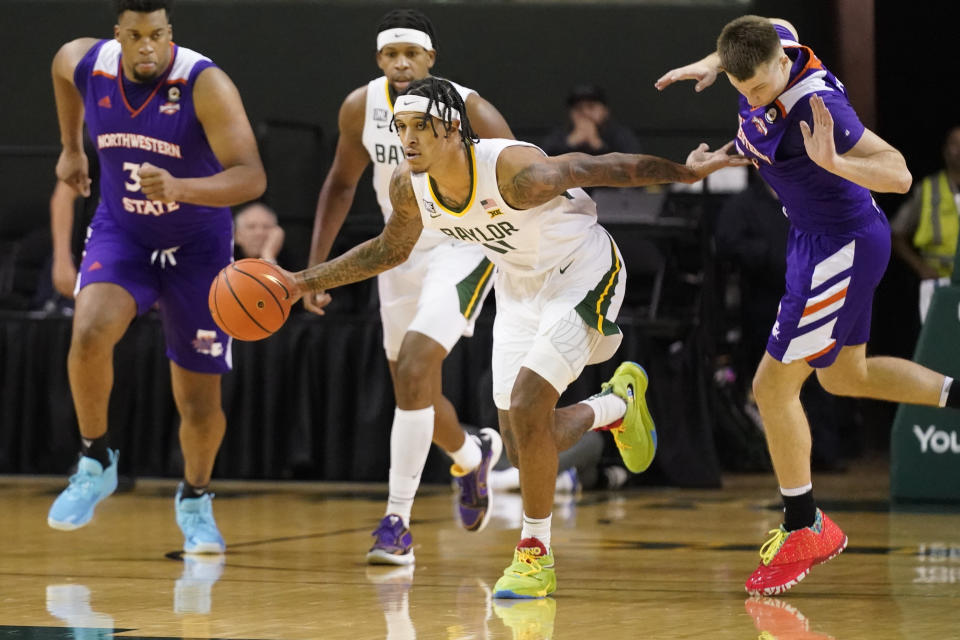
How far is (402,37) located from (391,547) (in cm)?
193

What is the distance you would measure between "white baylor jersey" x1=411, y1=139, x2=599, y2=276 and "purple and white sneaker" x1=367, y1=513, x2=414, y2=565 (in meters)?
1.15

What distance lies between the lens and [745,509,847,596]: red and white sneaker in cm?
479

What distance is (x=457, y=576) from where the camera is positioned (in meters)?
5.29

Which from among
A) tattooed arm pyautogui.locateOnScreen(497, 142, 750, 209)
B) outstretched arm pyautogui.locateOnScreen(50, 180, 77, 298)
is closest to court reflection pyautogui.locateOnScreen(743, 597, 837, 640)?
tattooed arm pyautogui.locateOnScreen(497, 142, 750, 209)

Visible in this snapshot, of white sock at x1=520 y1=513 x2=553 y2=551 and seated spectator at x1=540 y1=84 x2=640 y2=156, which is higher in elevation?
seated spectator at x1=540 y1=84 x2=640 y2=156

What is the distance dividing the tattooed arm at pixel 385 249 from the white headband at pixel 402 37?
102 cm

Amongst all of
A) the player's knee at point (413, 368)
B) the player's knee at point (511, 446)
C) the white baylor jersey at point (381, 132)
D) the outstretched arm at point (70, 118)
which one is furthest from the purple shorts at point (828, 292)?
the outstretched arm at point (70, 118)

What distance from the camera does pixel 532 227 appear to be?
4.82 metres

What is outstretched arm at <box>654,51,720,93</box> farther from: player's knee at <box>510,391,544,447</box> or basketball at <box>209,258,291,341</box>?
basketball at <box>209,258,291,341</box>

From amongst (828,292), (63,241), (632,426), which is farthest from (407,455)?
(63,241)

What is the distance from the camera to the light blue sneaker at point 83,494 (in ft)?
17.7

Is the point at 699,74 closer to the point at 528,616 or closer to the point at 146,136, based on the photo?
the point at 528,616

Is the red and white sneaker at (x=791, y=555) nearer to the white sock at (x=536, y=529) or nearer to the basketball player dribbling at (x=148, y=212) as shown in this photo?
the white sock at (x=536, y=529)

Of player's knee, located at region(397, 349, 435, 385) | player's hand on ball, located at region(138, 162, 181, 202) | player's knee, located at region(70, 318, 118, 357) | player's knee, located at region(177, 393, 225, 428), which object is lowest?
player's knee, located at region(177, 393, 225, 428)
